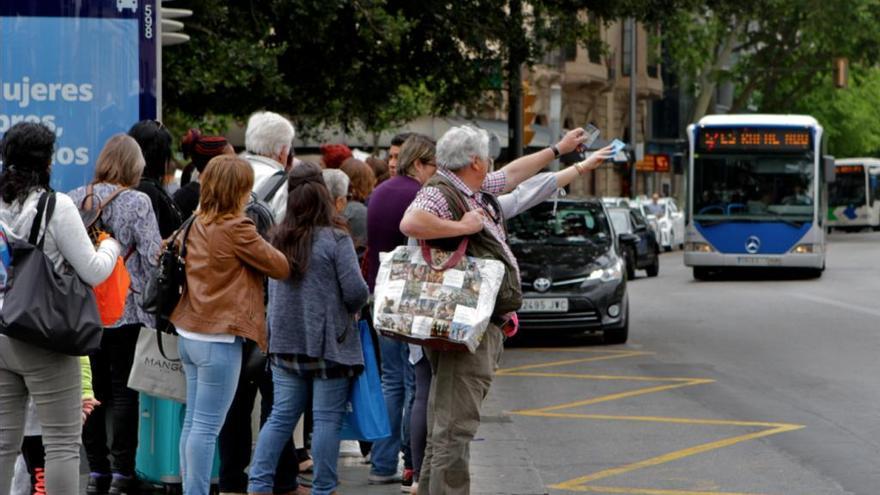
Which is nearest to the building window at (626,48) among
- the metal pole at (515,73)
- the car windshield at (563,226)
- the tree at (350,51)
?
the metal pole at (515,73)

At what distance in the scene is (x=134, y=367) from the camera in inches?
310

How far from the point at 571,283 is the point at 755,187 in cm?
1319

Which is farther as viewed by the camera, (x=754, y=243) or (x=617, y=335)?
(x=754, y=243)

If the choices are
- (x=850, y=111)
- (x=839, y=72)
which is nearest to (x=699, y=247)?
(x=839, y=72)

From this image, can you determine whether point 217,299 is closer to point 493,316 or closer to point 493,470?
point 493,316

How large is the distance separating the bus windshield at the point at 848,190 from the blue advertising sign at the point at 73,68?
5872 cm

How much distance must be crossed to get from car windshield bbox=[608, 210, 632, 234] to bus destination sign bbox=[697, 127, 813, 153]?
3.28 m

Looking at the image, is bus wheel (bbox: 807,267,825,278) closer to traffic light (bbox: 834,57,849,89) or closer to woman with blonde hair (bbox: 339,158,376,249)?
traffic light (bbox: 834,57,849,89)

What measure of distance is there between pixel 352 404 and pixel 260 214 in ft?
3.24

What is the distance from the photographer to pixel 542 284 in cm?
1727

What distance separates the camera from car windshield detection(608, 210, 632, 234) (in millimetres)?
32781

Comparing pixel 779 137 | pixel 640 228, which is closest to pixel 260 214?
pixel 779 137

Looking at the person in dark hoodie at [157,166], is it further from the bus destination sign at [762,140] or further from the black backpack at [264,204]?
the bus destination sign at [762,140]

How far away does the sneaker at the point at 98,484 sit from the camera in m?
8.33
